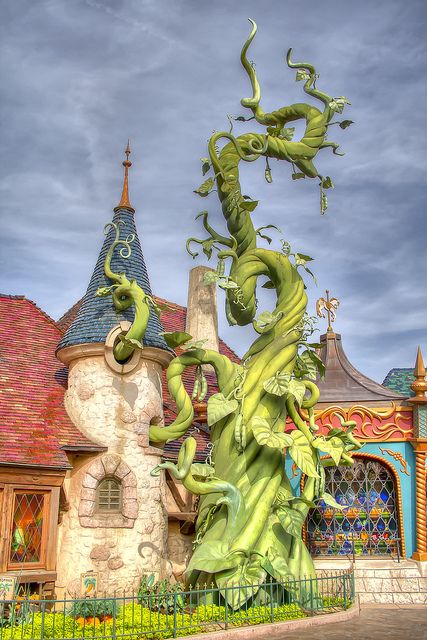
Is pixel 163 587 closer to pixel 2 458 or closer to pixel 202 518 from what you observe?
pixel 202 518

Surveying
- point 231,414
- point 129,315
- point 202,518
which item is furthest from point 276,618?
point 129,315

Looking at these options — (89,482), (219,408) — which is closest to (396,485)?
(219,408)

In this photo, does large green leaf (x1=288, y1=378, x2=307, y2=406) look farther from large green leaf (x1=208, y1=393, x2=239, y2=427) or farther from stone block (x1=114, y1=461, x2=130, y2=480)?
stone block (x1=114, y1=461, x2=130, y2=480)

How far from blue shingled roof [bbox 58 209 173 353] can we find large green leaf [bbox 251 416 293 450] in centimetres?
340

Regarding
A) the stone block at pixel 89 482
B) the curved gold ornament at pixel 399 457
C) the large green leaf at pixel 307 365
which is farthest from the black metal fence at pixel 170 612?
the curved gold ornament at pixel 399 457

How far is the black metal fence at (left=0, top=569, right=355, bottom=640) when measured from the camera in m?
8.59

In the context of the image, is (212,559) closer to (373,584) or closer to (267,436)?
(267,436)

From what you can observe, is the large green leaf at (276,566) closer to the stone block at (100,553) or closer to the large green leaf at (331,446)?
the large green leaf at (331,446)

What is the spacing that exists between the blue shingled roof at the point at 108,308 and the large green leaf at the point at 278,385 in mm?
3083

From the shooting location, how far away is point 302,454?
12.1 metres

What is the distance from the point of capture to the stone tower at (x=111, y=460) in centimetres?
1287

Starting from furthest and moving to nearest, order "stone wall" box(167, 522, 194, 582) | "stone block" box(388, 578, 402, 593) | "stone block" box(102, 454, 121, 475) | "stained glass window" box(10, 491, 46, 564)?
1. "stone wall" box(167, 522, 194, 582)
2. "stone block" box(388, 578, 402, 593)
3. "stone block" box(102, 454, 121, 475)
4. "stained glass window" box(10, 491, 46, 564)

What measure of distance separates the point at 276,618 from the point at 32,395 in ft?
23.2

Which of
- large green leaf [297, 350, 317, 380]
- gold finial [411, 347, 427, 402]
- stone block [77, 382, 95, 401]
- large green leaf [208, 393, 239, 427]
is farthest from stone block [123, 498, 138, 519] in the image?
gold finial [411, 347, 427, 402]
